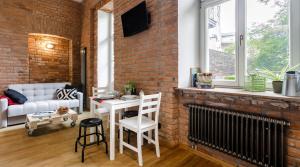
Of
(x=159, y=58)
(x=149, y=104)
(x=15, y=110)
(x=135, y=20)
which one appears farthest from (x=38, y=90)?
(x=149, y=104)

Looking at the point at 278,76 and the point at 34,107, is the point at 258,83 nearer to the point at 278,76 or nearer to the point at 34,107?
the point at 278,76

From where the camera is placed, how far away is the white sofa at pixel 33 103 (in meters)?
3.53

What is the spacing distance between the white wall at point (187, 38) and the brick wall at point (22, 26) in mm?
4096

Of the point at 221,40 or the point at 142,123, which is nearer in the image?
the point at 142,123

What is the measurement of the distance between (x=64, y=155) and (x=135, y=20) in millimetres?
2463

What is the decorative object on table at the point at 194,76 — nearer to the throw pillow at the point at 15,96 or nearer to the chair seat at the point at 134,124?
the chair seat at the point at 134,124

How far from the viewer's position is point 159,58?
2.82 metres

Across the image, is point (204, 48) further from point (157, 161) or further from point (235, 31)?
point (157, 161)

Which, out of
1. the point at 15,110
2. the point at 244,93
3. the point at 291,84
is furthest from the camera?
the point at 15,110

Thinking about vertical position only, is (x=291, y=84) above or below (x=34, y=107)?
above

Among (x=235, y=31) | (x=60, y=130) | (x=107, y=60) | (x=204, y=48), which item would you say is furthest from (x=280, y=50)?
(x=107, y=60)

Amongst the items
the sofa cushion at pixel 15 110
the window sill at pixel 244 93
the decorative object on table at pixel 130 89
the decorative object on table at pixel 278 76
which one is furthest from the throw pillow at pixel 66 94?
the decorative object on table at pixel 278 76

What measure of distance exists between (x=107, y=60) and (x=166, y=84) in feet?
9.34

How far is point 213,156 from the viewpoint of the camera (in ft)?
7.37
